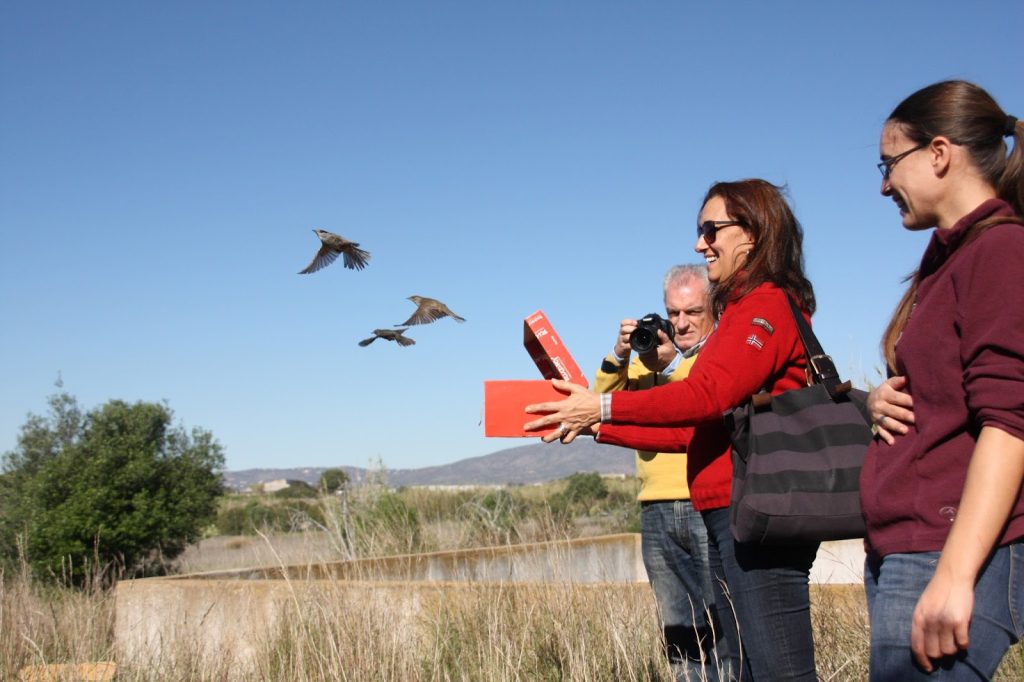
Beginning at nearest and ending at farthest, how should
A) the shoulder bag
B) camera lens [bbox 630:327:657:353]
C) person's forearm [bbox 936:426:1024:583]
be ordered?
person's forearm [bbox 936:426:1024:583] → the shoulder bag → camera lens [bbox 630:327:657:353]

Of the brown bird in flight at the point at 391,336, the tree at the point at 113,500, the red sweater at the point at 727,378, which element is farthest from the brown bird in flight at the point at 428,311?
the tree at the point at 113,500

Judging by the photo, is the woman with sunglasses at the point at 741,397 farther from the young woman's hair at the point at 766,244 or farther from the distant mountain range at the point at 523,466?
the distant mountain range at the point at 523,466

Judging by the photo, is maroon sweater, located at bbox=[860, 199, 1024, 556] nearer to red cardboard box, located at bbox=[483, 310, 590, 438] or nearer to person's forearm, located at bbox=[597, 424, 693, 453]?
red cardboard box, located at bbox=[483, 310, 590, 438]

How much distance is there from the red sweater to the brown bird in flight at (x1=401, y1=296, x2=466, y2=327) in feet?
5.83

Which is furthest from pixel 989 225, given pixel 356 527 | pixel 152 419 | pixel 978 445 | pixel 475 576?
pixel 152 419

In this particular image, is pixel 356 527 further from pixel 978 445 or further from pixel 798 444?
pixel 978 445

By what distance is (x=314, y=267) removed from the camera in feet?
16.1

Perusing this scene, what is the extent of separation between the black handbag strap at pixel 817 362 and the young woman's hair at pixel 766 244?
0.29 ft

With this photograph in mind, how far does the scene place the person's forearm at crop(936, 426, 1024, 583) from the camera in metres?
1.59

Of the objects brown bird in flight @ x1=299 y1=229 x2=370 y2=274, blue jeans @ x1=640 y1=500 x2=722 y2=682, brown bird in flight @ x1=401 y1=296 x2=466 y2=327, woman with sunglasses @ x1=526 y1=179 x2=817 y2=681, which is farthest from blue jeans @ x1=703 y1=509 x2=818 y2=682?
brown bird in flight @ x1=299 y1=229 x2=370 y2=274

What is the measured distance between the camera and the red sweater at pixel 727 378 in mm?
2311

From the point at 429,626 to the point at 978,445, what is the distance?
3.75 m

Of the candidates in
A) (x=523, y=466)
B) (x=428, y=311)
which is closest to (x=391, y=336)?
(x=428, y=311)

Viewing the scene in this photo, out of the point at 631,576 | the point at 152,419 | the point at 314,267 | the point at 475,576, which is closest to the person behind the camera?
the point at 314,267
